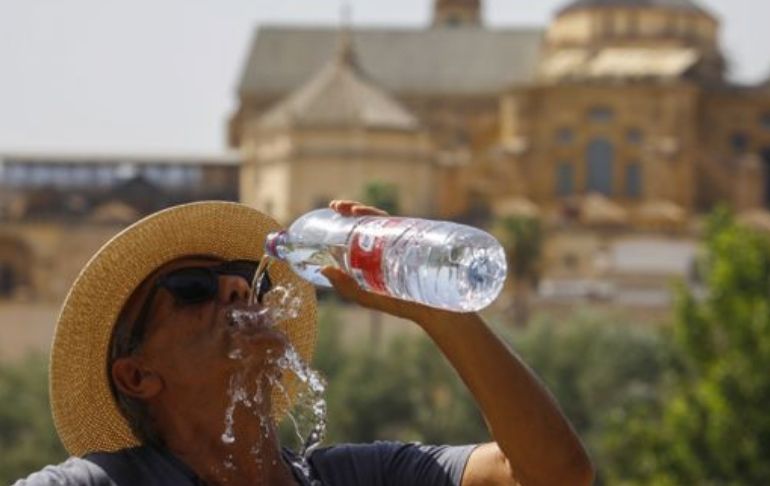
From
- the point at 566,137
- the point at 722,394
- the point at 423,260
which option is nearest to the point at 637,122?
the point at 566,137

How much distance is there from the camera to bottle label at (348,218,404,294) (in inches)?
201

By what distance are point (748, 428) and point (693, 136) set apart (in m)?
48.8

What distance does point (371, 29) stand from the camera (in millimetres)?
98750

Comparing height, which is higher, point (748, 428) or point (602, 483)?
point (748, 428)

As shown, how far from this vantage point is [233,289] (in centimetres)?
552

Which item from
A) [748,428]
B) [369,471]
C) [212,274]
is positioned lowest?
[748,428]

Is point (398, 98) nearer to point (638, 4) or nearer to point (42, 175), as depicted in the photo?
point (638, 4)

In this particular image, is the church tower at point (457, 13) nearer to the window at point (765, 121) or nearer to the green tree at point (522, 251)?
the window at point (765, 121)

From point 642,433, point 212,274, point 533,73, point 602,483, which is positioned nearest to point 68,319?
point 212,274

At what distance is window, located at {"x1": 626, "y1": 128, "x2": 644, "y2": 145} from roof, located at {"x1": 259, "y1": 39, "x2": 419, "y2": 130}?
740cm

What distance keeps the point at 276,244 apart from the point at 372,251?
1.49 feet

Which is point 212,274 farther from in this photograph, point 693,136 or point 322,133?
point 693,136

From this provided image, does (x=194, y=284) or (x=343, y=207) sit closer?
(x=343, y=207)

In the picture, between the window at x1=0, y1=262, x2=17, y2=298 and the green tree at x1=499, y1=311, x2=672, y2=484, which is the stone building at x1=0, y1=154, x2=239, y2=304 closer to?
the window at x1=0, y1=262, x2=17, y2=298
